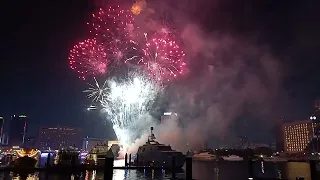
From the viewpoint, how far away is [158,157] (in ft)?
222

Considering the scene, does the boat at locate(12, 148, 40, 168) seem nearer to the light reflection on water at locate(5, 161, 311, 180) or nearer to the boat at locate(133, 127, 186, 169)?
the light reflection on water at locate(5, 161, 311, 180)

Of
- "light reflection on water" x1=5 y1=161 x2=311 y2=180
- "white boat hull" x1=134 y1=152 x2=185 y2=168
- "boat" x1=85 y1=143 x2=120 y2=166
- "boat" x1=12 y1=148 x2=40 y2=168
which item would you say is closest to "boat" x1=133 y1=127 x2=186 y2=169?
"white boat hull" x1=134 y1=152 x2=185 y2=168

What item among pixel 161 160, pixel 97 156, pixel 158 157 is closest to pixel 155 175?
pixel 161 160

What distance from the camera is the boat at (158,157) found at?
214 feet

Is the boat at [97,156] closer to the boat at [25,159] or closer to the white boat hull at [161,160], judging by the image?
the white boat hull at [161,160]

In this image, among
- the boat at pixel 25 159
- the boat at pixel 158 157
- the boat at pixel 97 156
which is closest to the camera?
the boat at pixel 25 159

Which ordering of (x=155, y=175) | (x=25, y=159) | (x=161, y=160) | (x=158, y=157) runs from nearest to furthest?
(x=25, y=159) < (x=155, y=175) < (x=161, y=160) < (x=158, y=157)

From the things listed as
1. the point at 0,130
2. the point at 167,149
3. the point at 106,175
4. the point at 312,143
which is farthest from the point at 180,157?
the point at 0,130

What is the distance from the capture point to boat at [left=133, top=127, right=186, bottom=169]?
6519 cm

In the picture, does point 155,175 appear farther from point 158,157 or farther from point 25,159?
point 25,159

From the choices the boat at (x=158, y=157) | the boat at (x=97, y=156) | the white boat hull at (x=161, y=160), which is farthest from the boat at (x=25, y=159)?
the white boat hull at (x=161, y=160)

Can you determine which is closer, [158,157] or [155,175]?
[155,175]

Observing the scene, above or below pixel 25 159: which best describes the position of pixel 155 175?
below

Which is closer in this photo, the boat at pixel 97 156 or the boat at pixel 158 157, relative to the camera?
the boat at pixel 97 156
